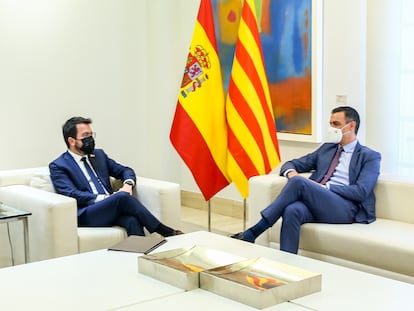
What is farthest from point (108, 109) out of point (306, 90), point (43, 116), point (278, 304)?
point (278, 304)

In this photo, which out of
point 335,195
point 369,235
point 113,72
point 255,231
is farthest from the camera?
point 113,72

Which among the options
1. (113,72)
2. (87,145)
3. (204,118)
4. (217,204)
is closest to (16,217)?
(87,145)

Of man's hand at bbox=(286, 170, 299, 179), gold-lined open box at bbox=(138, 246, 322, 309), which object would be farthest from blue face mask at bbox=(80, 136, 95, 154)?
gold-lined open box at bbox=(138, 246, 322, 309)

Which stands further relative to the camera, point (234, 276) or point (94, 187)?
point (94, 187)

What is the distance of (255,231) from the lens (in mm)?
3988

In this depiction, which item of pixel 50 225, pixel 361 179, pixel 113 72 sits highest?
pixel 113 72

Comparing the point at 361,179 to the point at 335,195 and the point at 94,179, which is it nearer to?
the point at 335,195

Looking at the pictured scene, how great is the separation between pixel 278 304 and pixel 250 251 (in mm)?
814

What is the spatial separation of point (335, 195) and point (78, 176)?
1.77m

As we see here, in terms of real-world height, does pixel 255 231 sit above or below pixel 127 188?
below

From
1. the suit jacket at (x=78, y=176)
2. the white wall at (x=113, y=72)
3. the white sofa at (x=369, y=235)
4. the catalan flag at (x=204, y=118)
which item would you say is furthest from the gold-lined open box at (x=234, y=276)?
the white wall at (x=113, y=72)

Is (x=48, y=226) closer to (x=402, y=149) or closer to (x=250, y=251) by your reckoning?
(x=250, y=251)

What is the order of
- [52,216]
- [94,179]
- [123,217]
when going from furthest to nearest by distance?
1. [94,179]
2. [123,217]
3. [52,216]

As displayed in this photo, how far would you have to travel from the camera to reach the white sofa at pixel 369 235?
356 cm
